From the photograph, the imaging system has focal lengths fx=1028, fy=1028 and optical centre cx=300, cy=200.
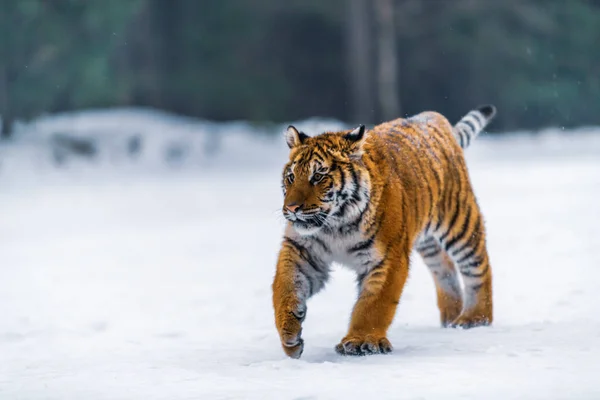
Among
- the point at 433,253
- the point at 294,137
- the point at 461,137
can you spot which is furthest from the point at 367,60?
the point at 294,137

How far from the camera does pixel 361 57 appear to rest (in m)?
23.2

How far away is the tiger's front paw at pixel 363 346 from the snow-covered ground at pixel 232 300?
0.28 ft

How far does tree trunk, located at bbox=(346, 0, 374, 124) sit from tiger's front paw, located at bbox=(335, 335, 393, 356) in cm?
1820

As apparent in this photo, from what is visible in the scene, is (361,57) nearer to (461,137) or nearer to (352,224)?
(461,137)

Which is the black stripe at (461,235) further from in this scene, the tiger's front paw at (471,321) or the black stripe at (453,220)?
the tiger's front paw at (471,321)

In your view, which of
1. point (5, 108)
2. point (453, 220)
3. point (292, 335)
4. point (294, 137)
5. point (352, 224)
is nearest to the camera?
point (292, 335)

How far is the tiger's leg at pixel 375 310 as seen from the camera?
196 inches

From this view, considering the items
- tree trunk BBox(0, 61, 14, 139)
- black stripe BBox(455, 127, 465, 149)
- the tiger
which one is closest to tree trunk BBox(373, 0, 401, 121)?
tree trunk BBox(0, 61, 14, 139)

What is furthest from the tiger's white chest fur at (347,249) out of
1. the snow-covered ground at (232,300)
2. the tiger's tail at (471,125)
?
the tiger's tail at (471,125)

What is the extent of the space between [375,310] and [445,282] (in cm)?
176

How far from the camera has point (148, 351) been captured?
6055mm

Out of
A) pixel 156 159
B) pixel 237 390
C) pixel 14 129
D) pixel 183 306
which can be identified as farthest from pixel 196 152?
pixel 237 390

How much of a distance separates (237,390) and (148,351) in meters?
1.80

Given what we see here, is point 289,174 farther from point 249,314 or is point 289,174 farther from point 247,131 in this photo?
point 247,131
